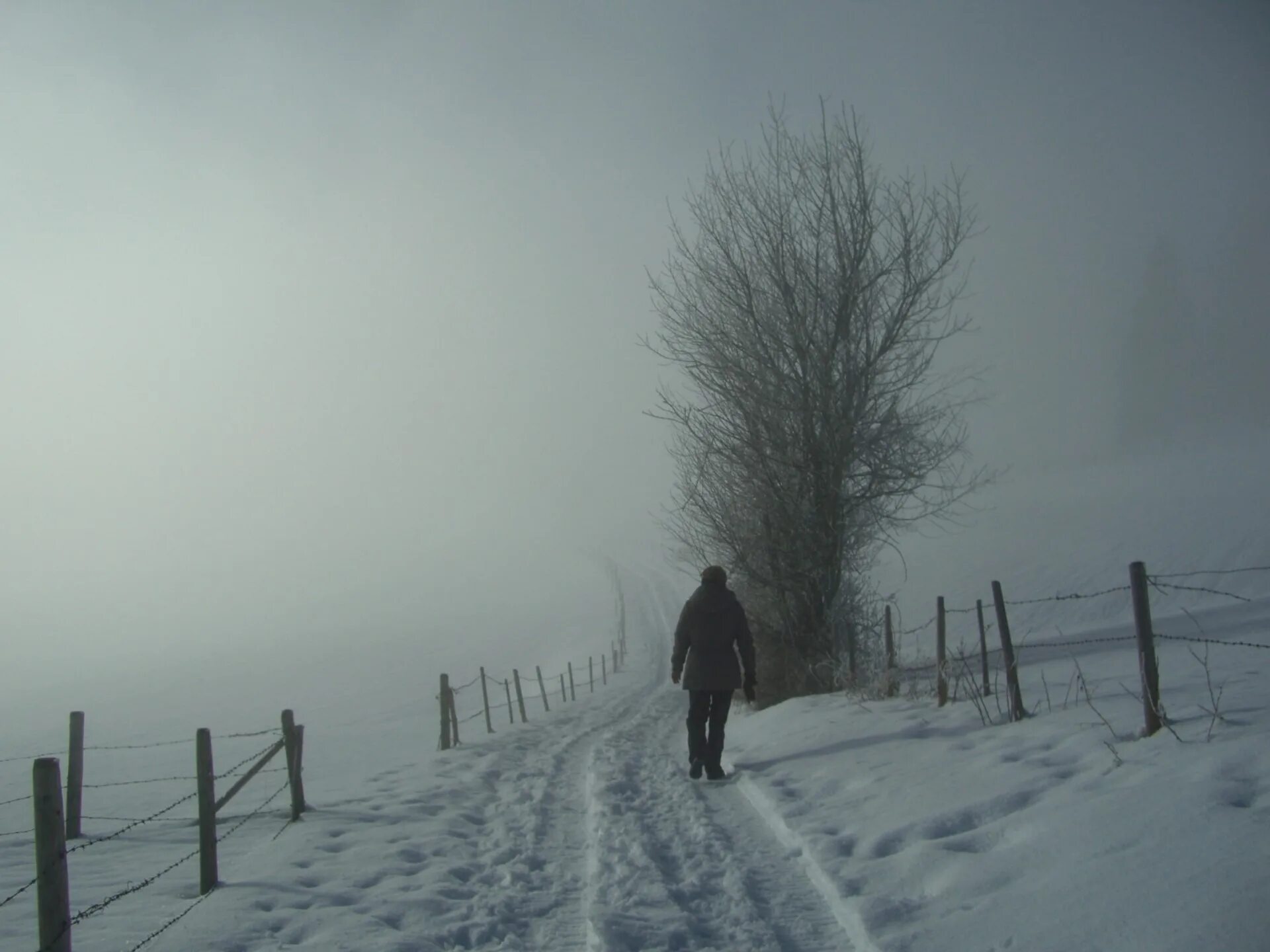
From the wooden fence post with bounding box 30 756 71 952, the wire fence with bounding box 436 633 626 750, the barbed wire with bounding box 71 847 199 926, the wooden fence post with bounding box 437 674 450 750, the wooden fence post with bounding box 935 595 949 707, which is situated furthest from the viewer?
the wire fence with bounding box 436 633 626 750

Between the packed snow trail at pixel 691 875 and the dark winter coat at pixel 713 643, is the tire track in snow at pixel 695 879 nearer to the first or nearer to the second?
the packed snow trail at pixel 691 875

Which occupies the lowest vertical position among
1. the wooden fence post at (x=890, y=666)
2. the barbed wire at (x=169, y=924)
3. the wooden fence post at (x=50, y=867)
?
the barbed wire at (x=169, y=924)

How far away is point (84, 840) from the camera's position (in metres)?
10.0

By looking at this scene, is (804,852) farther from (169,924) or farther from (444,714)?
(444,714)

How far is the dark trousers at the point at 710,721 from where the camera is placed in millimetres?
8758

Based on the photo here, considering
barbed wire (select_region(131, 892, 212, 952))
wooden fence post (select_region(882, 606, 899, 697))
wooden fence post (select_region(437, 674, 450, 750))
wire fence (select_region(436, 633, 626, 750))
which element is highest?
wooden fence post (select_region(882, 606, 899, 697))

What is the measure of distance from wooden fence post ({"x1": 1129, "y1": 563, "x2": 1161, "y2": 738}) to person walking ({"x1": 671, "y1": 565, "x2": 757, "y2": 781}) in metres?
3.40

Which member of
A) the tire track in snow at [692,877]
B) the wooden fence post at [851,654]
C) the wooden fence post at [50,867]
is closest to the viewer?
the wooden fence post at [50,867]

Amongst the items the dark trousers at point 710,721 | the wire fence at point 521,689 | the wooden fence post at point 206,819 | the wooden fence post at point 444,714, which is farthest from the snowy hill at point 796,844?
the wire fence at point 521,689

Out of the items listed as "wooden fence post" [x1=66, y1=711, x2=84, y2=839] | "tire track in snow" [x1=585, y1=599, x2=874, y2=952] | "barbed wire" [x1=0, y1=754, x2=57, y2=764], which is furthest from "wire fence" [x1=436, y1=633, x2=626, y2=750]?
"barbed wire" [x1=0, y1=754, x2=57, y2=764]

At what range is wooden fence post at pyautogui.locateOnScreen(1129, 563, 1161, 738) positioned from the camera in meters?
6.04

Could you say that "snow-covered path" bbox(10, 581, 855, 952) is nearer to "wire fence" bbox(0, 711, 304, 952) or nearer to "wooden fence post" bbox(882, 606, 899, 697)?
"wire fence" bbox(0, 711, 304, 952)

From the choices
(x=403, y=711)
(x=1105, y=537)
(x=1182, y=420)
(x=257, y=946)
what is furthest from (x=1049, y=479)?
(x=257, y=946)

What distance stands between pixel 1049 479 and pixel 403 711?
181ft
